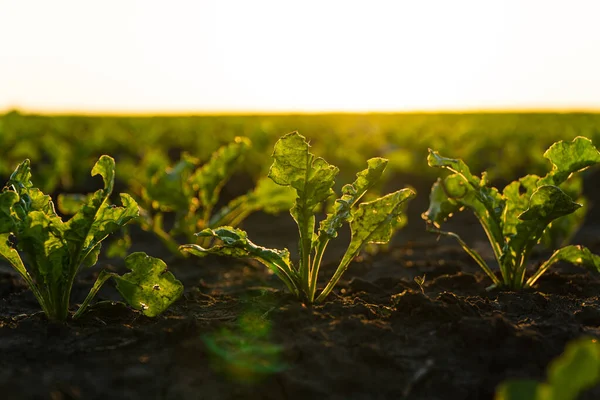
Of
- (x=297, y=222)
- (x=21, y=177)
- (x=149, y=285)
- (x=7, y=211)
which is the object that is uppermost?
(x=21, y=177)

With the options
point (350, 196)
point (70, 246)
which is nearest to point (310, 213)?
point (350, 196)

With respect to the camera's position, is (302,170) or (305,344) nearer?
(305,344)

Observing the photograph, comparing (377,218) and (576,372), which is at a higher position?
(377,218)

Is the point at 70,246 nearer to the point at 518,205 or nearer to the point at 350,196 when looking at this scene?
the point at 350,196

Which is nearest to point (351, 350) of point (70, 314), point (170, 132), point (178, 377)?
point (178, 377)

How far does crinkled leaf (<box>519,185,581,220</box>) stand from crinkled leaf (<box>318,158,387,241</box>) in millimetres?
780

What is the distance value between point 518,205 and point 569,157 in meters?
0.41

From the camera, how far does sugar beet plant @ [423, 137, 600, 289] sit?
2844mm

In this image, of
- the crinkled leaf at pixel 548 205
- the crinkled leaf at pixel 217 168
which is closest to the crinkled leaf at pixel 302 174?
the crinkled leaf at pixel 548 205

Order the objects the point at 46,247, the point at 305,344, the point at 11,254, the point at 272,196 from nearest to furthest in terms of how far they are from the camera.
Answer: the point at 305,344 < the point at 46,247 < the point at 11,254 < the point at 272,196

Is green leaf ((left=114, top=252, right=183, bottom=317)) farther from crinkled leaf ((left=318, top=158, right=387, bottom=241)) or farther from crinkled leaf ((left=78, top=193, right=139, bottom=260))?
crinkled leaf ((left=318, top=158, right=387, bottom=241))

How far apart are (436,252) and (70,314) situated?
305 centimetres

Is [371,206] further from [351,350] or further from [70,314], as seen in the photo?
[70,314]

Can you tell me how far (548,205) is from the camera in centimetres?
280
